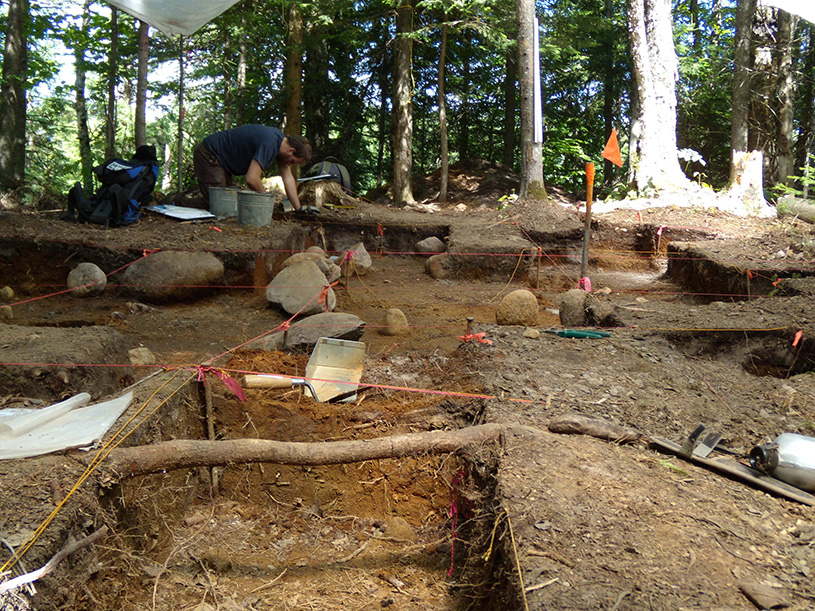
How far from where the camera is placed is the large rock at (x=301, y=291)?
18.2ft

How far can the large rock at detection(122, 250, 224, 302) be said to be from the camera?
591cm

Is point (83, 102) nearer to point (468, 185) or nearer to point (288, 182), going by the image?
point (468, 185)

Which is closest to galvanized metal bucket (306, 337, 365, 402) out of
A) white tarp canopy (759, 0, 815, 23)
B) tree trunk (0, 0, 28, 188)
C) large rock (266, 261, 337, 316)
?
large rock (266, 261, 337, 316)

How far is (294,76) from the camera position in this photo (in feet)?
39.5

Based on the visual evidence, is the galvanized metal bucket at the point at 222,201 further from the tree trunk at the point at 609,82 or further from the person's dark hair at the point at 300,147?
the tree trunk at the point at 609,82

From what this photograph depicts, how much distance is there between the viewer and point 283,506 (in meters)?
3.58

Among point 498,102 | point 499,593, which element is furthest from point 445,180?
point 499,593

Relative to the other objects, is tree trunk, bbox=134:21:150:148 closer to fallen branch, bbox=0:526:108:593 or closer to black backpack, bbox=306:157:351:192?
black backpack, bbox=306:157:351:192

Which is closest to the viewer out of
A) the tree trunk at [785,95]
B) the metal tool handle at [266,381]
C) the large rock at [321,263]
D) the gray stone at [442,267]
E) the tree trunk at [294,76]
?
the metal tool handle at [266,381]

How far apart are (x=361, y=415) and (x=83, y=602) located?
6.31 ft

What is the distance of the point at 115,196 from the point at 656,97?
9186 millimetres

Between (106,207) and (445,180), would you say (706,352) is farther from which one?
(445,180)

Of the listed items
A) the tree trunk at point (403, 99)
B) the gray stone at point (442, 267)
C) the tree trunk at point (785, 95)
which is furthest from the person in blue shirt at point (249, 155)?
the tree trunk at point (785, 95)

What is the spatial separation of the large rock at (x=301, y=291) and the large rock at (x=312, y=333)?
2.03 feet
